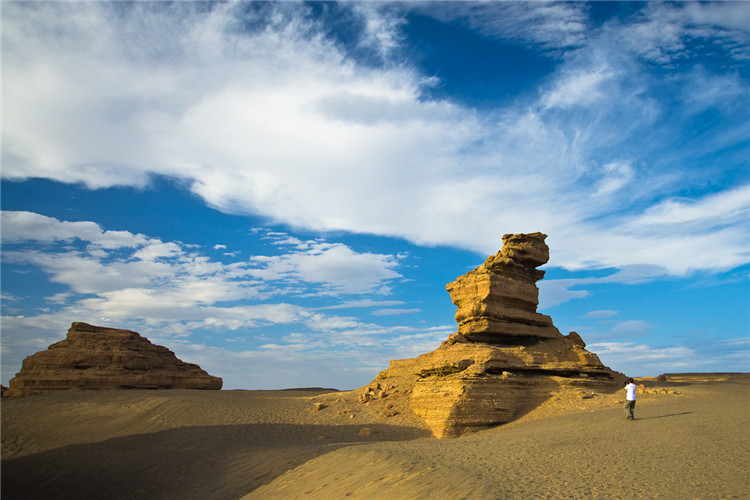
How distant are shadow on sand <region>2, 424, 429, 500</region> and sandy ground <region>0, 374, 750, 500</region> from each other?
7cm

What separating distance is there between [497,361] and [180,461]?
15.4 metres

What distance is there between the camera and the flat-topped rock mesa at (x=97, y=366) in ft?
113

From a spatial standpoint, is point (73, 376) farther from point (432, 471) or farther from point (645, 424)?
point (645, 424)

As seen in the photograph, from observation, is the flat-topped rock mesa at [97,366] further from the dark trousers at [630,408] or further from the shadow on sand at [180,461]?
the dark trousers at [630,408]

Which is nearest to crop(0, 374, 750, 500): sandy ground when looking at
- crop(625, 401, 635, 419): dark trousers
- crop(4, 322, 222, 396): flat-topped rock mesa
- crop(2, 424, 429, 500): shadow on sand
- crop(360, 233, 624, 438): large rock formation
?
crop(2, 424, 429, 500): shadow on sand

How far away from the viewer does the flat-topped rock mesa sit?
113 ft

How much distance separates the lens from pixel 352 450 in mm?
16109

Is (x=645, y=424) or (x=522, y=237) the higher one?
(x=522, y=237)

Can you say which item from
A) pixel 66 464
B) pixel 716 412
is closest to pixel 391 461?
pixel 716 412

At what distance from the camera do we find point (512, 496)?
32.7 ft

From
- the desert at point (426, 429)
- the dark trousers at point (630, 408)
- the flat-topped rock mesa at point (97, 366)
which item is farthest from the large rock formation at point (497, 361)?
the flat-topped rock mesa at point (97, 366)

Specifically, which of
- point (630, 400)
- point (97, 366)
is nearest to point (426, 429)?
point (630, 400)

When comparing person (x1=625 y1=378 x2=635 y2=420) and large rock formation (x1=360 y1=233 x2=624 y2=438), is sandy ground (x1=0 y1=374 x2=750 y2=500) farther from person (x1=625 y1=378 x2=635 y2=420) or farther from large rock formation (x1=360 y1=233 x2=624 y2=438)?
large rock formation (x1=360 y1=233 x2=624 y2=438)

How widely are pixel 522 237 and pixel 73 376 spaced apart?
1319 inches
